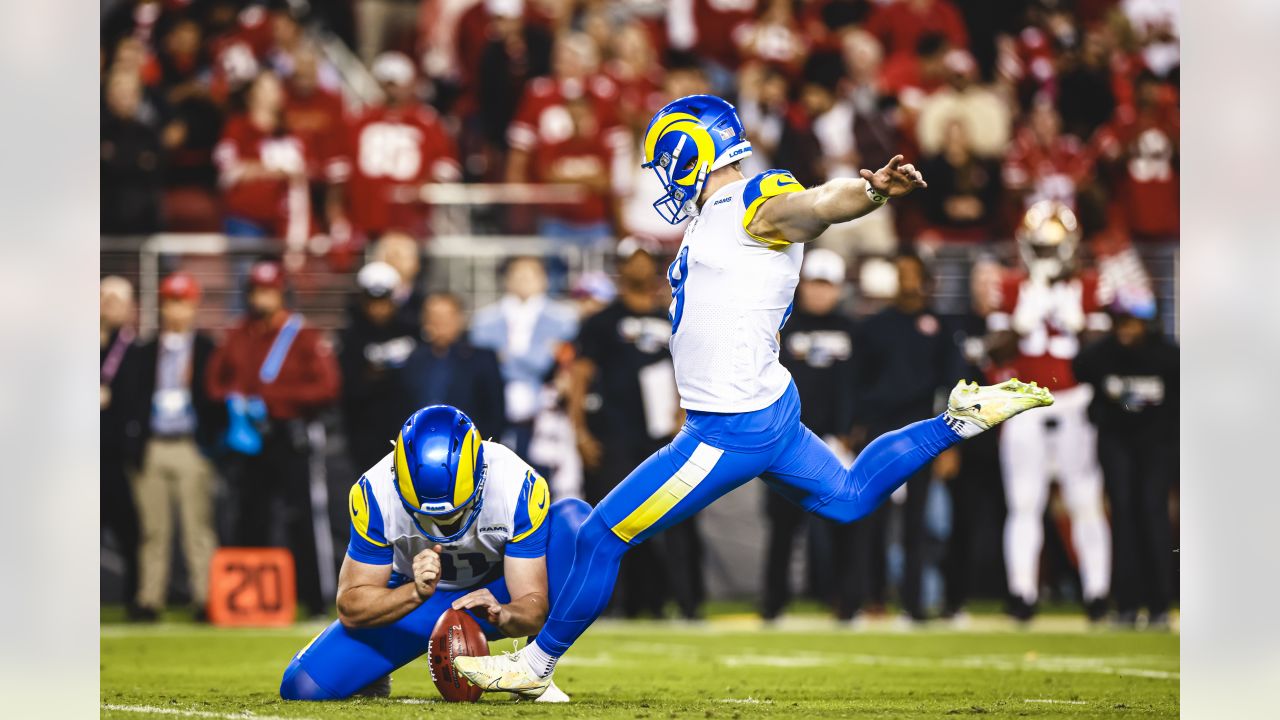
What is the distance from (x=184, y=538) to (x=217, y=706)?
5163 millimetres

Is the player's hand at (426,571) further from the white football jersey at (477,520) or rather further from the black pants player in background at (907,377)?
the black pants player in background at (907,377)

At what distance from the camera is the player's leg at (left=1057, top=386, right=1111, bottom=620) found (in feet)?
34.7

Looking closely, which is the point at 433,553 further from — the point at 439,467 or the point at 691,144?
the point at 691,144

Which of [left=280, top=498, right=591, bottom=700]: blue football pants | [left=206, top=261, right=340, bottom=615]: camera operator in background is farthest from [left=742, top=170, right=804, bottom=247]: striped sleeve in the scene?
[left=206, top=261, right=340, bottom=615]: camera operator in background

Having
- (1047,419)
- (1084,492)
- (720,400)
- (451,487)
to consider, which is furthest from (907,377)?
(451,487)

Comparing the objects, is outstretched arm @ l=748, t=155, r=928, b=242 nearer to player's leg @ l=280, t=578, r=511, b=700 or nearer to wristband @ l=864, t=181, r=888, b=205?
wristband @ l=864, t=181, r=888, b=205

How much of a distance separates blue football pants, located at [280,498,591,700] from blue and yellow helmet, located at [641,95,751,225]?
134 cm

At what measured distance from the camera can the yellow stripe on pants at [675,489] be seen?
5852 mm

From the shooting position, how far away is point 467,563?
638 cm

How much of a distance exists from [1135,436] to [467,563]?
597 centimetres

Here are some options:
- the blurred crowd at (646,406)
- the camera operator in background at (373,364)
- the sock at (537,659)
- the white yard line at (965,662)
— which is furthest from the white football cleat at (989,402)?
the camera operator in background at (373,364)

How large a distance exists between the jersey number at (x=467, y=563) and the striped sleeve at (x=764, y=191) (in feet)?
5.23
